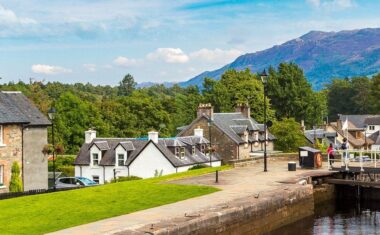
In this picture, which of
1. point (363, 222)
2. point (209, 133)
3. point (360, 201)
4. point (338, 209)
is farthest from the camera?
point (209, 133)

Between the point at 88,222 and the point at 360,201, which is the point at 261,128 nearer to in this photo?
the point at 360,201

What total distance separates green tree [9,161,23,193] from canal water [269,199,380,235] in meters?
21.1

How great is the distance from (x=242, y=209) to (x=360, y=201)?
21.0 m

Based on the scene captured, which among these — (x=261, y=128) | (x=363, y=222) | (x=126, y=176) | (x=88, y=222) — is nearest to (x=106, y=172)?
(x=126, y=176)

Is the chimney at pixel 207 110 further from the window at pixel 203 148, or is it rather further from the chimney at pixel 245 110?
the chimney at pixel 245 110

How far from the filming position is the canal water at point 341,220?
3419 centimetres

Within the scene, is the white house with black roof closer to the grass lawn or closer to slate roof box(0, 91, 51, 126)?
slate roof box(0, 91, 51, 126)

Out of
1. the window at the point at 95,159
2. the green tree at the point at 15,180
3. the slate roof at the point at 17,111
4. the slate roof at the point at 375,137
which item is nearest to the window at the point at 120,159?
the window at the point at 95,159

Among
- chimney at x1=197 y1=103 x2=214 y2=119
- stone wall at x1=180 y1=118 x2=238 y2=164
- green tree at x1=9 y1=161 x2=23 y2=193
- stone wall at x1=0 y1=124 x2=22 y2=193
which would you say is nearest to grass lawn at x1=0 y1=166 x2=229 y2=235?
green tree at x1=9 y1=161 x2=23 y2=193

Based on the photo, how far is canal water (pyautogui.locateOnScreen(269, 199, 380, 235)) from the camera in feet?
112

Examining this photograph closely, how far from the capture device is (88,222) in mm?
24906

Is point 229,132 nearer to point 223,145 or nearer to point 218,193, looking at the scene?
point 223,145

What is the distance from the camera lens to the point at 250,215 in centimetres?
3017

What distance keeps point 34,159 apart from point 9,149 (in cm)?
445
